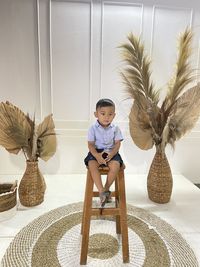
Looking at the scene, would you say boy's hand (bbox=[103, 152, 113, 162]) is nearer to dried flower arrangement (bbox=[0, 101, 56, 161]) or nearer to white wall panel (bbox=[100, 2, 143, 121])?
dried flower arrangement (bbox=[0, 101, 56, 161])

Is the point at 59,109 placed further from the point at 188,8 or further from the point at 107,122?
the point at 188,8

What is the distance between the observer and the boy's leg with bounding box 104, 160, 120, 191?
1.35 metres

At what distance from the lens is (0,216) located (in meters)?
1.71

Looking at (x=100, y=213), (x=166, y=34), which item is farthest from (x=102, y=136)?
(x=166, y=34)

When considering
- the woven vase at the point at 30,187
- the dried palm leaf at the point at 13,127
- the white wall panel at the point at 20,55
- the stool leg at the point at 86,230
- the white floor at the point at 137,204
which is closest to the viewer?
the stool leg at the point at 86,230

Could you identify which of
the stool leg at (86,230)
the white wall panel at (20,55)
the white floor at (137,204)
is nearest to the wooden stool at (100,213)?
the stool leg at (86,230)

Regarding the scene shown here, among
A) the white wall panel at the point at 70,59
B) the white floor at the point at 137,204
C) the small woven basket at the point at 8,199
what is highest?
the white wall panel at the point at 70,59

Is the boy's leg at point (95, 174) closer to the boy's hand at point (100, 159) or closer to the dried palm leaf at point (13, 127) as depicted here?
the boy's hand at point (100, 159)

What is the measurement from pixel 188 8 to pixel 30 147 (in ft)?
6.36

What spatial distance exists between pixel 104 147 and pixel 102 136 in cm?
7

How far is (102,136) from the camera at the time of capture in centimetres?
144

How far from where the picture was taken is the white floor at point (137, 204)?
5.35ft

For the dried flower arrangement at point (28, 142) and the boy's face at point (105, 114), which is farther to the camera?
the dried flower arrangement at point (28, 142)

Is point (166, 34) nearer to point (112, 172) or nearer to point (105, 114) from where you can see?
point (105, 114)
